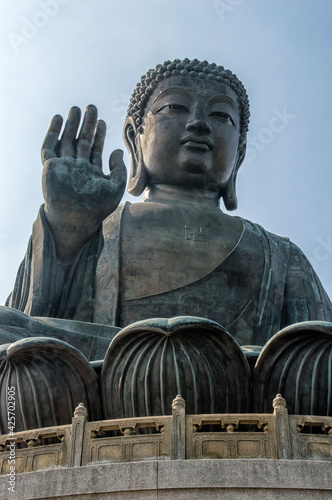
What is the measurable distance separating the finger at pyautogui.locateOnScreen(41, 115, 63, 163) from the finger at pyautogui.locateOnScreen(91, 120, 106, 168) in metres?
0.37

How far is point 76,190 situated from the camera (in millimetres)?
9023

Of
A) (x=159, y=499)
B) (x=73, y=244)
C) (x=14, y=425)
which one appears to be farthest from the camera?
(x=73, y=244)

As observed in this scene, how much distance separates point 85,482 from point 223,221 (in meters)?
5.31

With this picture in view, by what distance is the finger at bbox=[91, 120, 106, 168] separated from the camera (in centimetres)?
951

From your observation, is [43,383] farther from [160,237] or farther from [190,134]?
[190,134]

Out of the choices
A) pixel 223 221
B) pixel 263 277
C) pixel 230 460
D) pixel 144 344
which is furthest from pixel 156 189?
pixel 230 460

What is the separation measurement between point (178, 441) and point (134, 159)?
6.20m

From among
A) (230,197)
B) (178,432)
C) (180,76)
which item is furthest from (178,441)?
(180,76)

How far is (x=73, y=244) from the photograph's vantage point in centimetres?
923

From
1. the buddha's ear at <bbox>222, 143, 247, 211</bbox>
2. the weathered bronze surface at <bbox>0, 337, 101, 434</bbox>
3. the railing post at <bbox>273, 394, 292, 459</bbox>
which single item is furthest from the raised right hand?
the railing post at <bbox>273, 394, 292, 459</bbox>

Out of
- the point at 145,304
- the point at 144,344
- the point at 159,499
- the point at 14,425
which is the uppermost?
the point at 145,304

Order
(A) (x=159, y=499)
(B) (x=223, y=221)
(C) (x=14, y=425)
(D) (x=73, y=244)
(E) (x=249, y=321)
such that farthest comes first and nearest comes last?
(B) (x=223, y=221), (E) (x=249, y=321), (D) (x=73, y=244), (C) (x=14, y=425), (A) (x=159, y=499)

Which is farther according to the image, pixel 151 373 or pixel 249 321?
pixel 249 321

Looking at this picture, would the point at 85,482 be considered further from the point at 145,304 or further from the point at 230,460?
the point at 145,304
